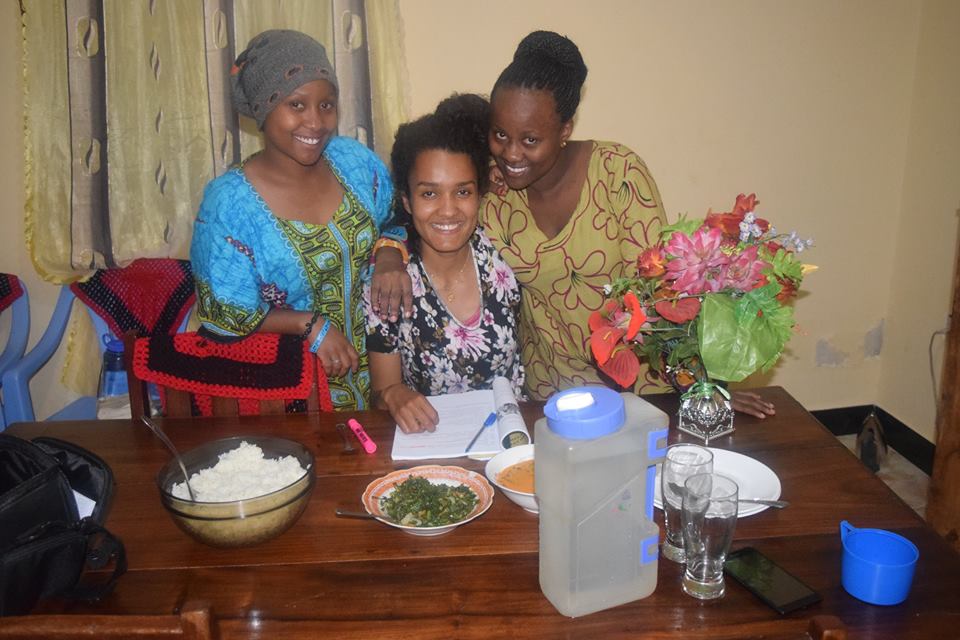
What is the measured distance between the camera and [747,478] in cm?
138

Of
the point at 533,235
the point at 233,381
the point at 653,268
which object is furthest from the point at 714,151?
the point at 233,381

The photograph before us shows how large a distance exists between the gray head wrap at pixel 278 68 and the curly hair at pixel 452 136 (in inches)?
10.3

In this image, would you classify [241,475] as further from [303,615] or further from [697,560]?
[697,560]

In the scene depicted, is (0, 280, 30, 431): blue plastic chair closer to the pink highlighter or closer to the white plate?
the pink highlighter

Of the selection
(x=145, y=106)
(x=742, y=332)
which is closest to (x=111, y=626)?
(x=742, y=332)

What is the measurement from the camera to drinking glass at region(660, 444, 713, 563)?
115 cm

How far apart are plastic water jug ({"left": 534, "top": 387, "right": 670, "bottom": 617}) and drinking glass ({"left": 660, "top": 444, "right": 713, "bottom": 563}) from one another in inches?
3.7

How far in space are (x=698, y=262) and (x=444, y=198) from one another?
0.74 m

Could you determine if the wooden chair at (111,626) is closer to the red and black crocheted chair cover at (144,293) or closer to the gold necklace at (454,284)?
the gold necklace at (454,284)

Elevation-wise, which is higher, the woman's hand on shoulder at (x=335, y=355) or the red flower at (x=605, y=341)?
the red flower at (x=605, y=341)

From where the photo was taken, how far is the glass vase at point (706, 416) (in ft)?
4.99

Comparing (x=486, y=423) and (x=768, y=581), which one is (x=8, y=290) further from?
(x=768, y=581)

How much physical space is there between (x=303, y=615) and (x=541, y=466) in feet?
1.26

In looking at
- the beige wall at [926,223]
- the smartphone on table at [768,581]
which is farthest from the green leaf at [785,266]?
the beige wall at [926,223]
